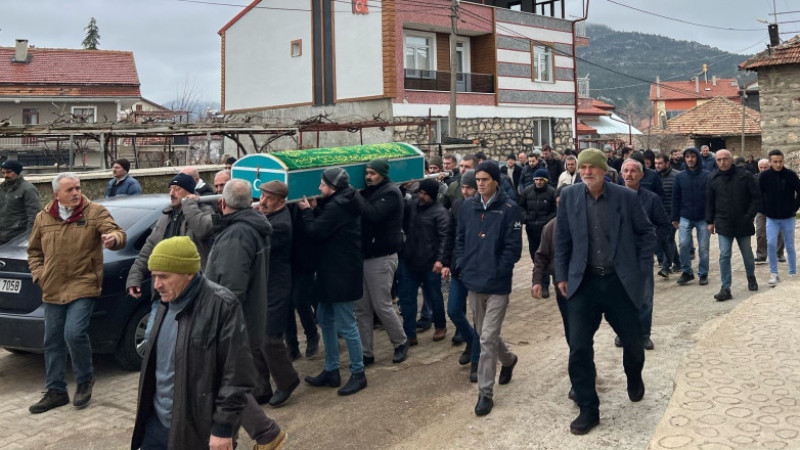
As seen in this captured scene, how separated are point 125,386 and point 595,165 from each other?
4596 millimetres

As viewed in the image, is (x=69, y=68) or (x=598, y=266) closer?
(x=598, y=266)

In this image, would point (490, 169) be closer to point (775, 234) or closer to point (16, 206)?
point (16, 206)

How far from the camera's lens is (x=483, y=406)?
18.1ft

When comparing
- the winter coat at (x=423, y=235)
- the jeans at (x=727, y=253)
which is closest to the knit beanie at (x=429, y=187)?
the winter coat at (x=423, y=235)

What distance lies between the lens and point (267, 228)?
504 centimetres

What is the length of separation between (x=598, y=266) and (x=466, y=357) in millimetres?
2188

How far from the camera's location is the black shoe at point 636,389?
5528mm

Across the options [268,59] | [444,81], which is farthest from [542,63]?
[268,59]

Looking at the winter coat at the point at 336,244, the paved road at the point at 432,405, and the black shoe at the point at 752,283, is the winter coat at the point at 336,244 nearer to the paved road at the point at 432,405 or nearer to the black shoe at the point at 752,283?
the paved road at the point at 432,405

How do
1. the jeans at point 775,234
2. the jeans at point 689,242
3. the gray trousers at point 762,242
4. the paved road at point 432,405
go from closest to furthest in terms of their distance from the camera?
the paved road at point 432,405, the jeans at point 775,234, the jeans at point 689,242, the gray trousers at point 762,242

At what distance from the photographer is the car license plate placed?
20.9 feet

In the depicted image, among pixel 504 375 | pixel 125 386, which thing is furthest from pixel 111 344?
pixel 504 375

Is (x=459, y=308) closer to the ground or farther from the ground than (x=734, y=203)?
closer to the ground

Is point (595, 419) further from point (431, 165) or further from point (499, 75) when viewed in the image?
point (499, 75)
